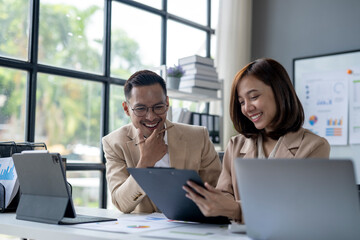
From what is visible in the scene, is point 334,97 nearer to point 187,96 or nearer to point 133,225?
point 187,96

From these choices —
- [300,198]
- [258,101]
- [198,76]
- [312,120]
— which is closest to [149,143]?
[258,101]

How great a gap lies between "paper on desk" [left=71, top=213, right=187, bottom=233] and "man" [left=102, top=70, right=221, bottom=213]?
39 cm

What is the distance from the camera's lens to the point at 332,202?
3.34ft

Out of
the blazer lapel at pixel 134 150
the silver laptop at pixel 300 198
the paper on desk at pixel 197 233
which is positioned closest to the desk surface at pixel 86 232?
the paper on desk at pixel 197 233

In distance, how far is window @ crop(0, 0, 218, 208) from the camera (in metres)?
2.93

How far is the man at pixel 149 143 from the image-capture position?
2.06 m

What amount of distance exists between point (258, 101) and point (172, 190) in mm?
531

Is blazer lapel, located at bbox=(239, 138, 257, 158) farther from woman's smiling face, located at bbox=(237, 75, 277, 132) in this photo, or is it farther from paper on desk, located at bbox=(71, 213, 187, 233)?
paper on desk, located at bbox=(71, 213, 187, 233)

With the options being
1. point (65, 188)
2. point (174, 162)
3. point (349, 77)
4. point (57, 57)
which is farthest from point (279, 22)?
point (65, 188)

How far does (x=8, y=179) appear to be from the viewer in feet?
6.40

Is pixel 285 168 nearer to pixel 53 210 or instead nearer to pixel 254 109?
pixel 254 109

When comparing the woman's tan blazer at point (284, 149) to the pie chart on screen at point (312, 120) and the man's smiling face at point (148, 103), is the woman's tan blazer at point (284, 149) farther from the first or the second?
the pie chart on screen at point (312, 120)

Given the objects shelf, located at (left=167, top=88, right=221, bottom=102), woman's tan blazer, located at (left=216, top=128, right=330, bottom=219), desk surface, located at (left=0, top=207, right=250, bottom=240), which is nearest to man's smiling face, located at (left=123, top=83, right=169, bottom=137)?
woman's tan blazer, located at (left=216, top=128, right=330, bottom=219)

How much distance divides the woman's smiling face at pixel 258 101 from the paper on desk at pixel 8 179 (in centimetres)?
106
